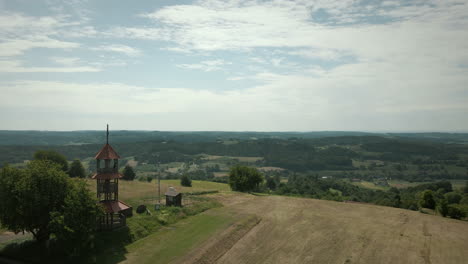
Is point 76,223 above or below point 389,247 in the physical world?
above

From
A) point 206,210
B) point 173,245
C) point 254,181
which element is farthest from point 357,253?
point 254,181

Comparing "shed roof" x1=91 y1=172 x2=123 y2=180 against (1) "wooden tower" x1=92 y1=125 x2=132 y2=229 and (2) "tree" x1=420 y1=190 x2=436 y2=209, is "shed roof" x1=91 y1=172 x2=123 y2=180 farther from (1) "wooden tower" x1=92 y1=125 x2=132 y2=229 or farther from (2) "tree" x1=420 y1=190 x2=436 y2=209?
(2) "tree" x1=420 y1=190 x2=436 y2=209

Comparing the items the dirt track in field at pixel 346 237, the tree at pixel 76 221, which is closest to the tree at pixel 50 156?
the dirt track in field at pixel 346 237

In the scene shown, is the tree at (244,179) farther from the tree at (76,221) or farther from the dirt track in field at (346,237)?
the tree at (76,221)

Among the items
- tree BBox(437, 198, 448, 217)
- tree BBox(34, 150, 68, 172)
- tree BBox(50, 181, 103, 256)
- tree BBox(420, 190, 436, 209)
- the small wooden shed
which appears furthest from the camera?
tree BBox(34, 150, 68, 172)

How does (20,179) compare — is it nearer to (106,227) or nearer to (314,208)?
(106,227)

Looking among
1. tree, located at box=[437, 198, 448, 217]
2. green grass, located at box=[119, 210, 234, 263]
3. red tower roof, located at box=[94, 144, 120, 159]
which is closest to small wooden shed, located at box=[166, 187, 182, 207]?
green grass, located at box=[119, 210, 234, 263]

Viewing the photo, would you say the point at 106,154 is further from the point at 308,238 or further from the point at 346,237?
the point at 346,237
